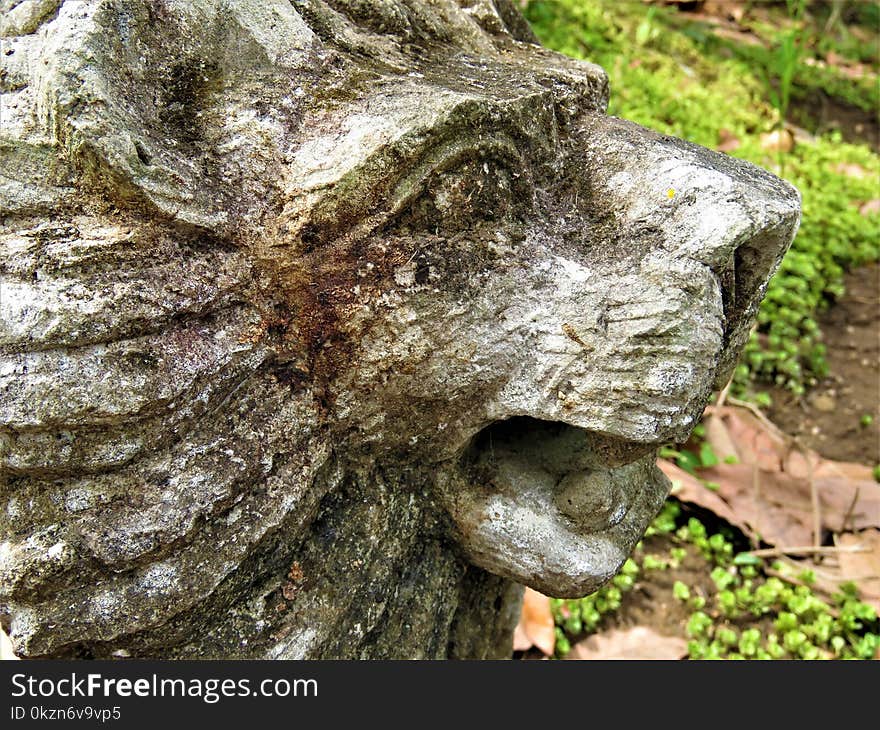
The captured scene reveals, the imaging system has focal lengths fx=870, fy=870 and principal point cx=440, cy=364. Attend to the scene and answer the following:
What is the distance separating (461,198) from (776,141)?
216cm

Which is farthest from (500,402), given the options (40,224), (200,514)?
(40,224)

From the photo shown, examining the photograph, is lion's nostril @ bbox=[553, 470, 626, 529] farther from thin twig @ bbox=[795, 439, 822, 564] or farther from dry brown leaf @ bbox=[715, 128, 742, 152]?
dry brown leaf @ bbox=[715, 128, 742, 152]

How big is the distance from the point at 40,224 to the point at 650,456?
575mm

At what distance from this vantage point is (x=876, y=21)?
388cm

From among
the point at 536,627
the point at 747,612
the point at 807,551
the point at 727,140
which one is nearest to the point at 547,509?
the point at 536,627

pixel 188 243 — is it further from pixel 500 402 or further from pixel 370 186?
pixel 500 402

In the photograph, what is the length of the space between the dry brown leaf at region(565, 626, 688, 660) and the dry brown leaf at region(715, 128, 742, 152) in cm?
150

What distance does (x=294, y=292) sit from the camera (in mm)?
679

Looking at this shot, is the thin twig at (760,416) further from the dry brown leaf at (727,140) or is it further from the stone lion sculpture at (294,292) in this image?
the stone lion sculpture at (294,292)

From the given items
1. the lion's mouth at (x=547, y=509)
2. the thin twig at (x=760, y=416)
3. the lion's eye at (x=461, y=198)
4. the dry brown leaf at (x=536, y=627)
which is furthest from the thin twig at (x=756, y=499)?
the lion's eye at (x=461, y=198)

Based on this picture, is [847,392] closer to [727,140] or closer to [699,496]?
[699,496]

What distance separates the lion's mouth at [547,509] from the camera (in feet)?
2.65

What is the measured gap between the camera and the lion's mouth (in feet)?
2.65

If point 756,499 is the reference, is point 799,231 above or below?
above
